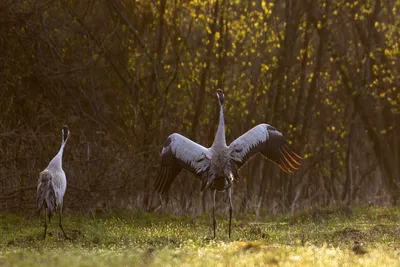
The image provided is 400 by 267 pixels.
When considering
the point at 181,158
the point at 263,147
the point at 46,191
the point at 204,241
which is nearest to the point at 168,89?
the point at 181,158

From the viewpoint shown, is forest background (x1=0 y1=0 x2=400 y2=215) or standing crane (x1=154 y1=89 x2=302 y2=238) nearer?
standing crane (x1=154 y1=89 x2=302 y2=238)

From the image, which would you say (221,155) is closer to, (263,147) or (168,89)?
(263,147)

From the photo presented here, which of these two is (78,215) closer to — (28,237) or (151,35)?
(28,237)

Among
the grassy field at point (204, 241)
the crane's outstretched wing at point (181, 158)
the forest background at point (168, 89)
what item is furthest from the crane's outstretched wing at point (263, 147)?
the forest background at point (168, 89)

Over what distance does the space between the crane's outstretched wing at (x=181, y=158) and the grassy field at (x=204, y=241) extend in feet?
3.76

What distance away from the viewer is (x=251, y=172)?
2930 cm

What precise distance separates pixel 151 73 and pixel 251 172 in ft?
17.6

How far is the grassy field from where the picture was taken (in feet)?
33.6

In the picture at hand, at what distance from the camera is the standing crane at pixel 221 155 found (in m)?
15.7

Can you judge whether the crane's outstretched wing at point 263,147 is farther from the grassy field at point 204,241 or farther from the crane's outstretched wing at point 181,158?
the grassy field at point 204,241

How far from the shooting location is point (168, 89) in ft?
87.1

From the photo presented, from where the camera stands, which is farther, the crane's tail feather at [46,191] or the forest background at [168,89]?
the forest background at [168,89]

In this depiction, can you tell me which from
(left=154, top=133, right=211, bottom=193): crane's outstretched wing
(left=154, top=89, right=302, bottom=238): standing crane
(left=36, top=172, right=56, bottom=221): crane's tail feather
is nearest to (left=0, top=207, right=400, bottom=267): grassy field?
(left=36, top=172, right=56, bottom=221): crane's tail feather

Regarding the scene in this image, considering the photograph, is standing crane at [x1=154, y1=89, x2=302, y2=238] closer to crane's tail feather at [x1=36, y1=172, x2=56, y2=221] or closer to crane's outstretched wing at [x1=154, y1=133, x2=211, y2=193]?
crane's outstretched wing at [x1=154, y1=133, x2=211, y2=193]
